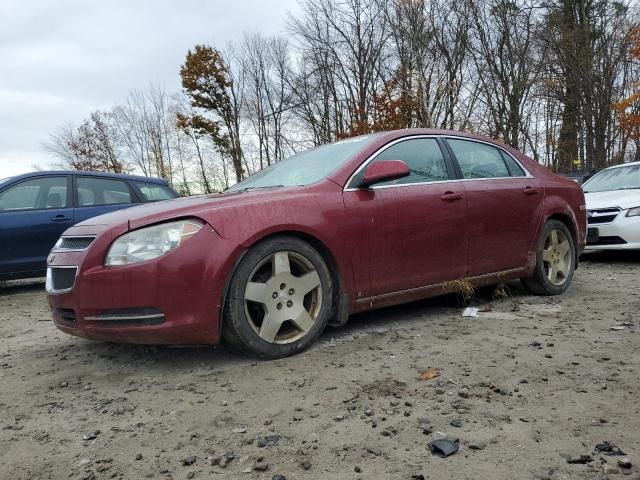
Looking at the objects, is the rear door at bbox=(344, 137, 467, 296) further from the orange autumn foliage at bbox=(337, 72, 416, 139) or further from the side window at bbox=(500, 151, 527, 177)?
the orange autumn foliage at bbox=(337, 72, 416, 139)

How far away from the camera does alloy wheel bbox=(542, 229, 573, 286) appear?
4664mm

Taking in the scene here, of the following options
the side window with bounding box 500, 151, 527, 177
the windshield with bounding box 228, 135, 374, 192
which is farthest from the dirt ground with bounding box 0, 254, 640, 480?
the side window with bounding box 500, 151, 527, 177

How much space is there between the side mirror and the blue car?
482 centimetres

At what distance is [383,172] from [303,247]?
0.75 m

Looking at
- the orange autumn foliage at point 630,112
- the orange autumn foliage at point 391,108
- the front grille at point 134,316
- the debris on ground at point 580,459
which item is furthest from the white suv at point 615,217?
the orange autumn foliage at point 630,112

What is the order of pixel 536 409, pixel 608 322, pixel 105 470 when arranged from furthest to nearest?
pixel 608 322 < pixel 536 409 < pixel 105 470

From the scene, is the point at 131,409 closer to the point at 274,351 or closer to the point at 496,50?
the point at 274,351

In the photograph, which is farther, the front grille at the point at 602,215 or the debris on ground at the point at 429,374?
the front grille at the point at 602,215

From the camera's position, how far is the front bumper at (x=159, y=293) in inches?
109

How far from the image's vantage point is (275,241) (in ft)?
9.95

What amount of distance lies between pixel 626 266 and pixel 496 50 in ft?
58.8

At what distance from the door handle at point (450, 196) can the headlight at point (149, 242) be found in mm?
1903

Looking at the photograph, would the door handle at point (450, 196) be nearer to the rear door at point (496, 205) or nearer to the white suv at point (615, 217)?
the rear door at point (496, 205)

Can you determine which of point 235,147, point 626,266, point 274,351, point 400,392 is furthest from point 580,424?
point 235,147
